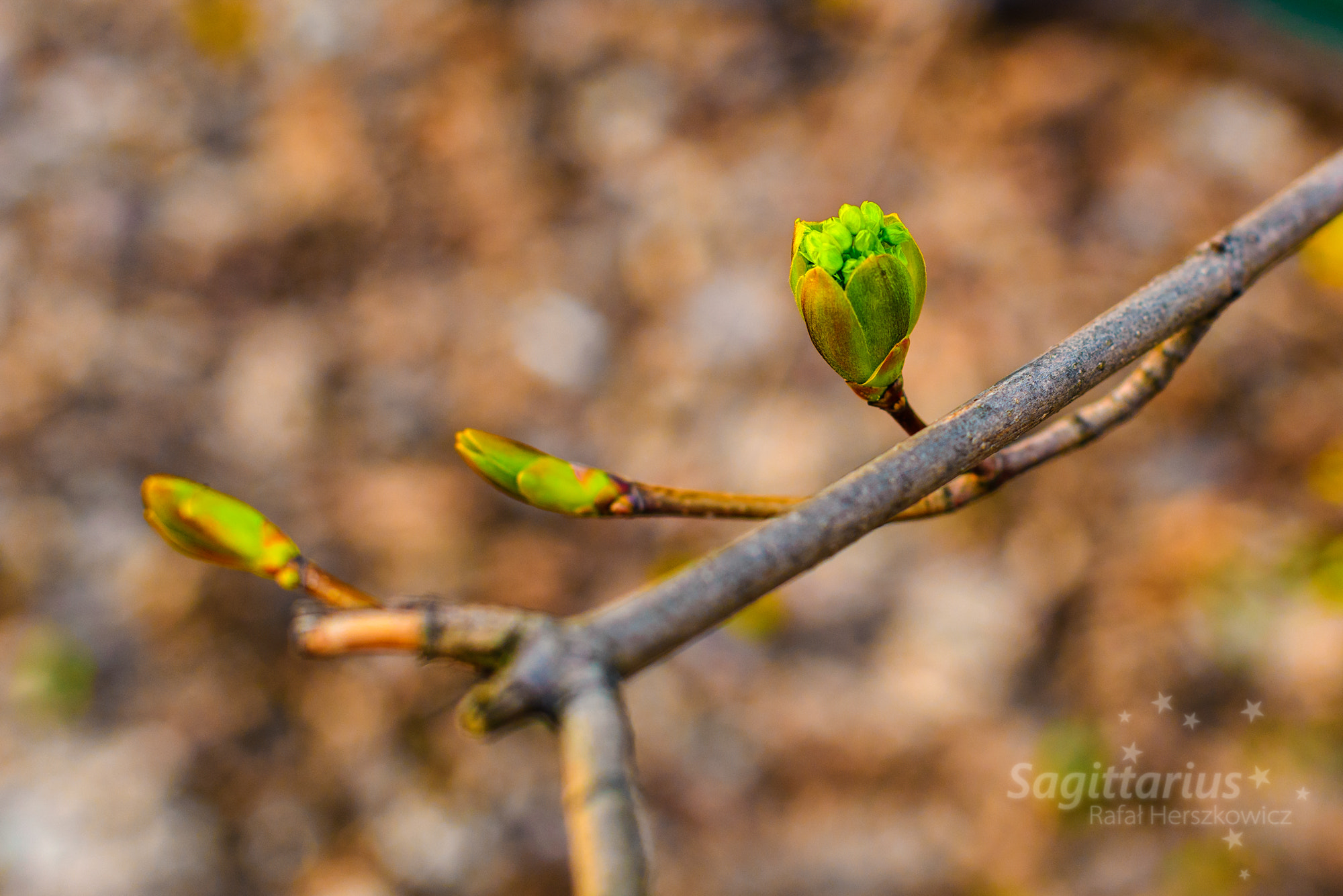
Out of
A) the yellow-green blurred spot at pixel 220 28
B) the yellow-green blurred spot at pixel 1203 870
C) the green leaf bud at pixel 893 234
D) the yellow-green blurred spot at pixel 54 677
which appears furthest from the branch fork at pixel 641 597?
the yellow-green blurred spot at pixel 220 28

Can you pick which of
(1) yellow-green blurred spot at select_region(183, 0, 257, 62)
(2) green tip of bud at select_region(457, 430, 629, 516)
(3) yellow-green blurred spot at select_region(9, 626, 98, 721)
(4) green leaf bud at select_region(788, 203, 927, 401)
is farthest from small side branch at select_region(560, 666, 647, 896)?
(1) yellow-green blurred spot at select_region(183, 0, 257, 62)

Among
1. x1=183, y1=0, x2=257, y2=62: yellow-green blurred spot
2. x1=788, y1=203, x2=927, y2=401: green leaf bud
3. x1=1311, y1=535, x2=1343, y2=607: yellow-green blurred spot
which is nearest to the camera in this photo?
x1=788, y1=203, x2=927, y2=401: green leaf bud

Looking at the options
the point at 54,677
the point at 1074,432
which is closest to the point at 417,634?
the point at 1074,432

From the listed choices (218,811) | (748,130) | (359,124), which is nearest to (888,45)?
(748,130)

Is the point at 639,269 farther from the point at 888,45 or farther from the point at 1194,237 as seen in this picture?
the point at 1194,237

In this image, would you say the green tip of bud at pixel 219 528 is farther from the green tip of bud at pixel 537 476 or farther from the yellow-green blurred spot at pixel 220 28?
the yellow-green blurred spot at pixel 220 28

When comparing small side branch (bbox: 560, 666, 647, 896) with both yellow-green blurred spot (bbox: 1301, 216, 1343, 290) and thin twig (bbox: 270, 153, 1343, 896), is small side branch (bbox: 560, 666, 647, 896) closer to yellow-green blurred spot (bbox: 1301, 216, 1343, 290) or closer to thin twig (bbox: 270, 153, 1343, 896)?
thin twig (bbox: 270, 153, 1343, 896)
